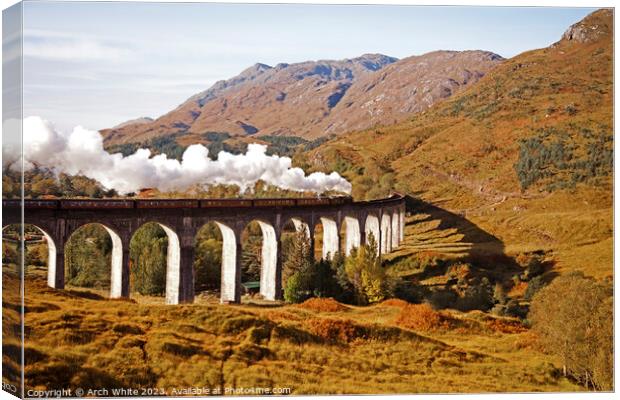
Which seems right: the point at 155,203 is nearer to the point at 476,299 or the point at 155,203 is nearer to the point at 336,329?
the point at 336,329

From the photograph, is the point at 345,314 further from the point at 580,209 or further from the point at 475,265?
the point at 475,265

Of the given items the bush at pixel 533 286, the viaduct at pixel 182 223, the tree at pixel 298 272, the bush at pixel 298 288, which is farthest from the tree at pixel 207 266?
the bush at pixel 533 286

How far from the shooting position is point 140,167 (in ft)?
142

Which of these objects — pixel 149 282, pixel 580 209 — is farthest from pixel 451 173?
pixel 149 282

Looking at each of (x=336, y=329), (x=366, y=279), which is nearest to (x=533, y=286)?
(x=366, y=279)

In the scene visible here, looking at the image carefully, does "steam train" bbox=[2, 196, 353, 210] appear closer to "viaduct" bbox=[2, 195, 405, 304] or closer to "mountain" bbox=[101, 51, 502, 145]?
"viaduct" bbox=[2, 195, 405, 304]

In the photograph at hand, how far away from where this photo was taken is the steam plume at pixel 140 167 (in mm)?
25344

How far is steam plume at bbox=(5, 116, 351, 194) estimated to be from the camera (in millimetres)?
25344

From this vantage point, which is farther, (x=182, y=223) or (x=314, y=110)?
(x=314, y=110)

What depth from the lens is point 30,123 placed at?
2330cm

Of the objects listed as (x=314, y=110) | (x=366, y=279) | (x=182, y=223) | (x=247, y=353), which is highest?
(x=314, y=110)

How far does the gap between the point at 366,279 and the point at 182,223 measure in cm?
1015

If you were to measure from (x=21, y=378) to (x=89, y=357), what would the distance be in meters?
2.14

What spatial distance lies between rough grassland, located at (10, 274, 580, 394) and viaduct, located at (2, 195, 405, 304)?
294 cm
